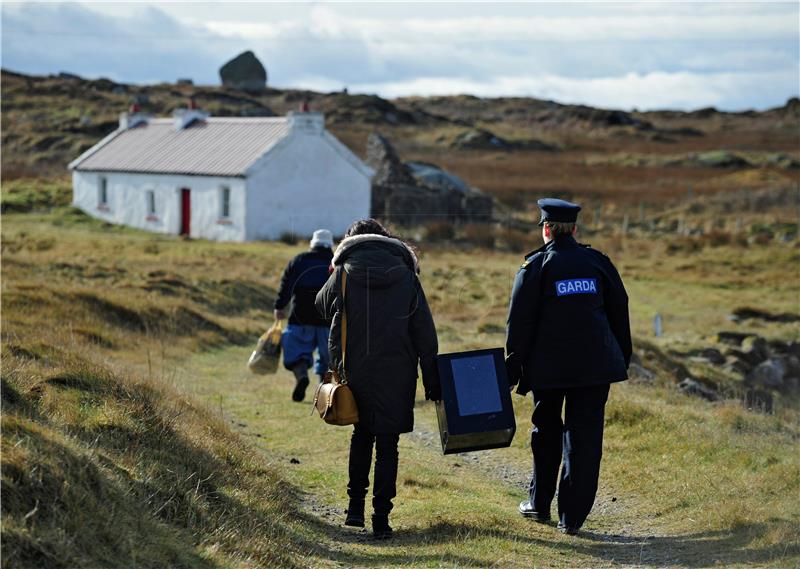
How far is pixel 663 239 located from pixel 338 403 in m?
34.2

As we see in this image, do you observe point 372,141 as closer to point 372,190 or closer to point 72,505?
point 372,190

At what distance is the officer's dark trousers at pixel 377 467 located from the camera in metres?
7.23

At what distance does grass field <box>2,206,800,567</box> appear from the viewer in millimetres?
5527

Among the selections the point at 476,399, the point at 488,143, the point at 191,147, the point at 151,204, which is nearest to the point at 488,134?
the point at 488,143

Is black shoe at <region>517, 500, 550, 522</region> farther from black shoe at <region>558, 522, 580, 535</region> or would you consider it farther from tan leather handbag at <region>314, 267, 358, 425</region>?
tan leather handbag at <region>314, 267, 358, 425</region>

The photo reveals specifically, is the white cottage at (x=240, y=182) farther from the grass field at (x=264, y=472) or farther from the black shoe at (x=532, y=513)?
the black shoe at (x=532, y=513)

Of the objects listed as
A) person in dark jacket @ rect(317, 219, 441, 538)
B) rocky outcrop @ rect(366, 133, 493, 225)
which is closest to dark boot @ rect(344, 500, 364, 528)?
person in dark jacket @ rect(317, 219, 441, 538)

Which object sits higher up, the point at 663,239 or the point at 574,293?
the point at 574,293

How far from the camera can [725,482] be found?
28.9 feet

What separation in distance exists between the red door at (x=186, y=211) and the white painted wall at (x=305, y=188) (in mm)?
3587

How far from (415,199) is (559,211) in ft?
119

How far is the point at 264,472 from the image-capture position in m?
8.34

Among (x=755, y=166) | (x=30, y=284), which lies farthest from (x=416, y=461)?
(x=755, y=166)

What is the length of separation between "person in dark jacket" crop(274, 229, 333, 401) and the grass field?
58 cm
